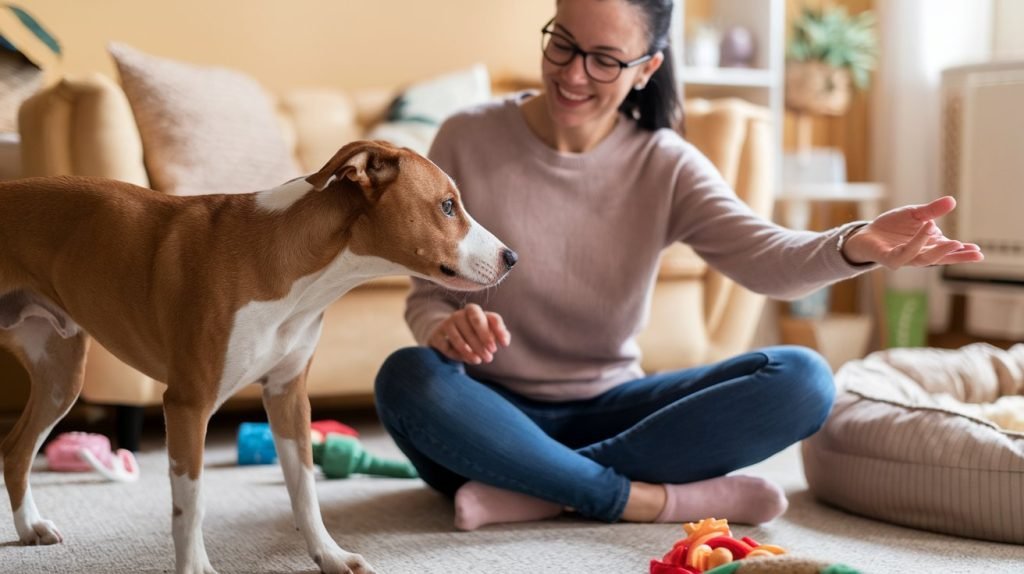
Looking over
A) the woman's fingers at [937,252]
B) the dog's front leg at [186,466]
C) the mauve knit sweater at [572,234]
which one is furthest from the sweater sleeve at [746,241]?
the dog's front leg at [186,466]

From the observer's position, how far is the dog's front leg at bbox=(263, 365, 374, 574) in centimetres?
152

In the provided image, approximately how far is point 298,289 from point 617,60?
699 mm

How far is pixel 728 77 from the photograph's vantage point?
154 inches

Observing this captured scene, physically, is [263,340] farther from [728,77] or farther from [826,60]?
[826,60]

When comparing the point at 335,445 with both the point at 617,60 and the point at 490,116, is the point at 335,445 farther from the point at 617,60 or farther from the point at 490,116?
the point at 617,60

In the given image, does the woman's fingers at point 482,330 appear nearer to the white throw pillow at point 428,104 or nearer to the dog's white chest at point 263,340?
the dog's white chest at point 263,340

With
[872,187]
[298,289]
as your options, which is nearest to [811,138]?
[872,187]

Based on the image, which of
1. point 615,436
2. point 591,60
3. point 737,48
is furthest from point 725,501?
point 737,48

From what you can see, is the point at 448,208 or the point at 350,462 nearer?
the point at 448,208

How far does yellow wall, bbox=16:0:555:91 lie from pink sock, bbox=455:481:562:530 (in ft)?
7.09

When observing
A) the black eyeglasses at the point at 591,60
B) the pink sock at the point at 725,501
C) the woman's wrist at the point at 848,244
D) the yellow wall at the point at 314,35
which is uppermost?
the yellow wall at the point at 314,35

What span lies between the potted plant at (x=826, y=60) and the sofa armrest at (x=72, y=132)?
2399mm

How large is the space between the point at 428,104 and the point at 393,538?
1.83 m

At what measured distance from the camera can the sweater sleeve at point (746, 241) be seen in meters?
1.67
